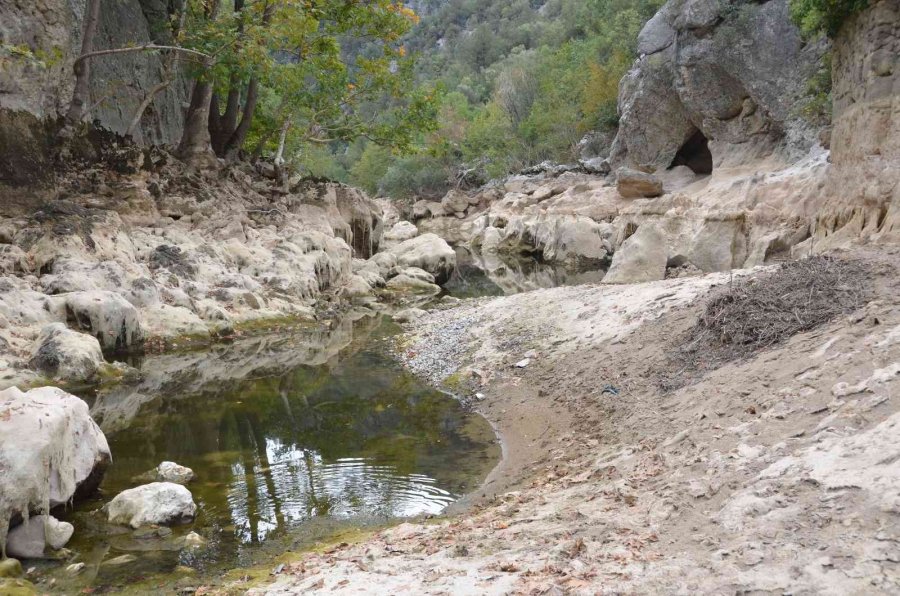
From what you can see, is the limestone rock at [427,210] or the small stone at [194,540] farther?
the limestone rock at [427,210]

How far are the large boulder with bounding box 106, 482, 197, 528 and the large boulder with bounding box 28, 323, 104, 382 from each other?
17.9 ft

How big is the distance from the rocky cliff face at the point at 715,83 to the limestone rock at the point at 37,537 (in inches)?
1051

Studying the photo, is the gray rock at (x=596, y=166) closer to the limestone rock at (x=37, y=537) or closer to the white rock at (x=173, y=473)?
the white rock at (x=173, y=473)

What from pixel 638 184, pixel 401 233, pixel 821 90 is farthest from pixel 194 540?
pixel 401 233

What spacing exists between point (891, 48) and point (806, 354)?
907cm

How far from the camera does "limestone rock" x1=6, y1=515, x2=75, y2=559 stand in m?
5.49

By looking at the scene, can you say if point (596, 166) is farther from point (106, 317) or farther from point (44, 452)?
point (44, 452)

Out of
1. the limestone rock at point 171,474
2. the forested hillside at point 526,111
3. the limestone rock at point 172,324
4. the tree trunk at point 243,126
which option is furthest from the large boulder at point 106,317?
the forested hillside at point 526,111

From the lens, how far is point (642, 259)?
16.4 meters

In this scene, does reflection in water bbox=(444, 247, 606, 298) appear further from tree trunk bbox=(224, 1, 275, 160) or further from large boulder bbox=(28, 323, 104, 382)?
large boulder bbox=(28, 323, 104, 382)

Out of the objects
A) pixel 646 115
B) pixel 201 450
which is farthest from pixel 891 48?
pixel 646 115

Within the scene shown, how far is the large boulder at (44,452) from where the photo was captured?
5574 mm

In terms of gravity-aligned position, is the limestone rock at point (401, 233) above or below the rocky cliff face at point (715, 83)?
below

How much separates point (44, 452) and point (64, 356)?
19.0 feet
